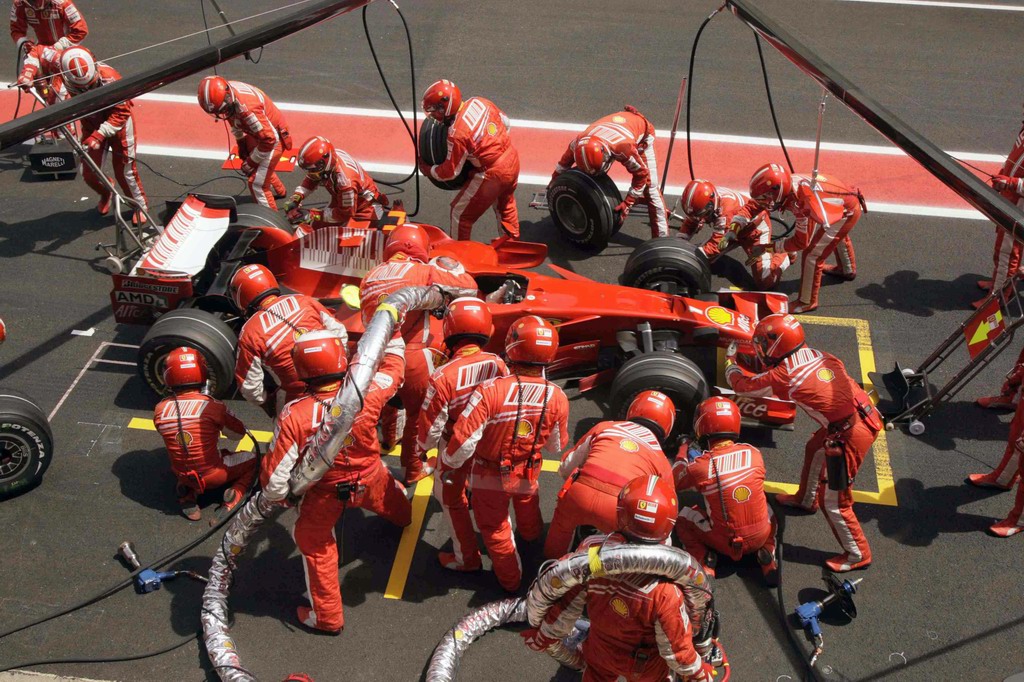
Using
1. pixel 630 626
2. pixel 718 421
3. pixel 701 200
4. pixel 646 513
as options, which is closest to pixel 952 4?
pixel 701 200

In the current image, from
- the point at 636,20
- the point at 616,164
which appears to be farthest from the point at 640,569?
the point at 636,20

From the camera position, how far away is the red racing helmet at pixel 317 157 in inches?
339

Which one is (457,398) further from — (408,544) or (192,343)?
(192,343)

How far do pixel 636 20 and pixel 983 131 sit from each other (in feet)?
19.4

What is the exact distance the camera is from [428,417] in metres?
6.08

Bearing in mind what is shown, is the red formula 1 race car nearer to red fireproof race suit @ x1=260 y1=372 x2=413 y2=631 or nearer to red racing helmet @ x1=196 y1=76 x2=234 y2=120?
red racing helmet @ x1=196 y1=76 x2=234 y2=120

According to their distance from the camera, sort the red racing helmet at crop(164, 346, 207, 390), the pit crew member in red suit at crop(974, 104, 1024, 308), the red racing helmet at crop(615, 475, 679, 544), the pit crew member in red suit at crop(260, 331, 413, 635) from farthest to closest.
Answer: the pit crew member in red suit at crop(974, 104, 1024, 308) → the red racing helmet at crop(164, 346, 207, 390) → the pit crew member in red suit at crop(260, 331, 413, 635) → the red racing helmet at crop(615, 475, 679, 544)

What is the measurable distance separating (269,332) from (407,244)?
5.34 ft

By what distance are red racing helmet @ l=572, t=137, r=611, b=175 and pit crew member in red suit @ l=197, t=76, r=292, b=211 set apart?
128 inches

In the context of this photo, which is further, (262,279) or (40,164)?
(40,164)

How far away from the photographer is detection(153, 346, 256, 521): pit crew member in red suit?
657 centimetres

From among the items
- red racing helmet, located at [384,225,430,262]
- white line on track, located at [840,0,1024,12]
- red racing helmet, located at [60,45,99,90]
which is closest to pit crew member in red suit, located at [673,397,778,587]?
red racing helmet, located at [384,225,430,262]

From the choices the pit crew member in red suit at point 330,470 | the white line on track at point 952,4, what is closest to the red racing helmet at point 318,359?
the pit crew member in red suit at point 330,470

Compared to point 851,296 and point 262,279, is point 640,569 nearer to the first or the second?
point 262,279
